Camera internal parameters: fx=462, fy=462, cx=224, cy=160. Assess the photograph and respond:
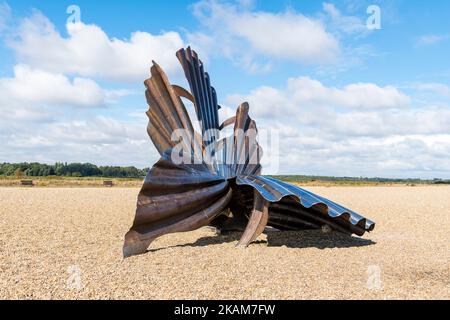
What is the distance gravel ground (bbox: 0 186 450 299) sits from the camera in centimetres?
622

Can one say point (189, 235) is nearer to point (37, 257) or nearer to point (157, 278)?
point (37, 257)

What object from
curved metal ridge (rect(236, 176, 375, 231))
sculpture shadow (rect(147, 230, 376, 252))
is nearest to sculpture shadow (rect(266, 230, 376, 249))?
sculpture shadow (rect(147, 230, 376, 252))

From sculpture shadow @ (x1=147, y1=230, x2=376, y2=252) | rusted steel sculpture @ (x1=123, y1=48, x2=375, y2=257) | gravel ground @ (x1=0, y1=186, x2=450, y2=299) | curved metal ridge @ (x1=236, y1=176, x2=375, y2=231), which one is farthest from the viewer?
sculpture shadow @ (x1=147, y1=230, x2=376, y2=252)

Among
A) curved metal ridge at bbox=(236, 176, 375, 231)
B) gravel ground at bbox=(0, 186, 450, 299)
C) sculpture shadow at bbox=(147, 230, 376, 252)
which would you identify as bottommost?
gravel ground at bbox=(0, 186, 450, 299)

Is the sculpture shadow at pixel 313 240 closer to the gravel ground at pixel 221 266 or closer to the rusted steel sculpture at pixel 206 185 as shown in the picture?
the gravel ground at pixel 221 266

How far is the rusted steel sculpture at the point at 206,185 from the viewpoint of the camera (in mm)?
8685

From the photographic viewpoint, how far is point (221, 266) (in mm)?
7660

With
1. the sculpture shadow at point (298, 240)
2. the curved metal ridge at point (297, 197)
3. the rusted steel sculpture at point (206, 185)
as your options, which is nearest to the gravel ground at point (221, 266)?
the sculpture shadow at point (298, 240)

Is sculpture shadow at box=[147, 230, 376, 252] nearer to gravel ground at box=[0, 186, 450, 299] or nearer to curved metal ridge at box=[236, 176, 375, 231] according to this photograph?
gravel ground at box=[0, 186, 450, 299]

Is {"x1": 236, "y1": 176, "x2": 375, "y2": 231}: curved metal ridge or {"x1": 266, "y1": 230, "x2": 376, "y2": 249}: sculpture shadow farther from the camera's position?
{"x1": 266, "y1": 230, "x2": 376, "y2": 249}: sculpture shadow

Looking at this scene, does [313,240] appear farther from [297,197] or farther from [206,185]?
[206,185]

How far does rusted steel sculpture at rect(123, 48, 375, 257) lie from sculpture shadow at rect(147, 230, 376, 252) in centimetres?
24

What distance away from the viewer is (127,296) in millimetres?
5965

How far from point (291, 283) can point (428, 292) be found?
185 centimetres
